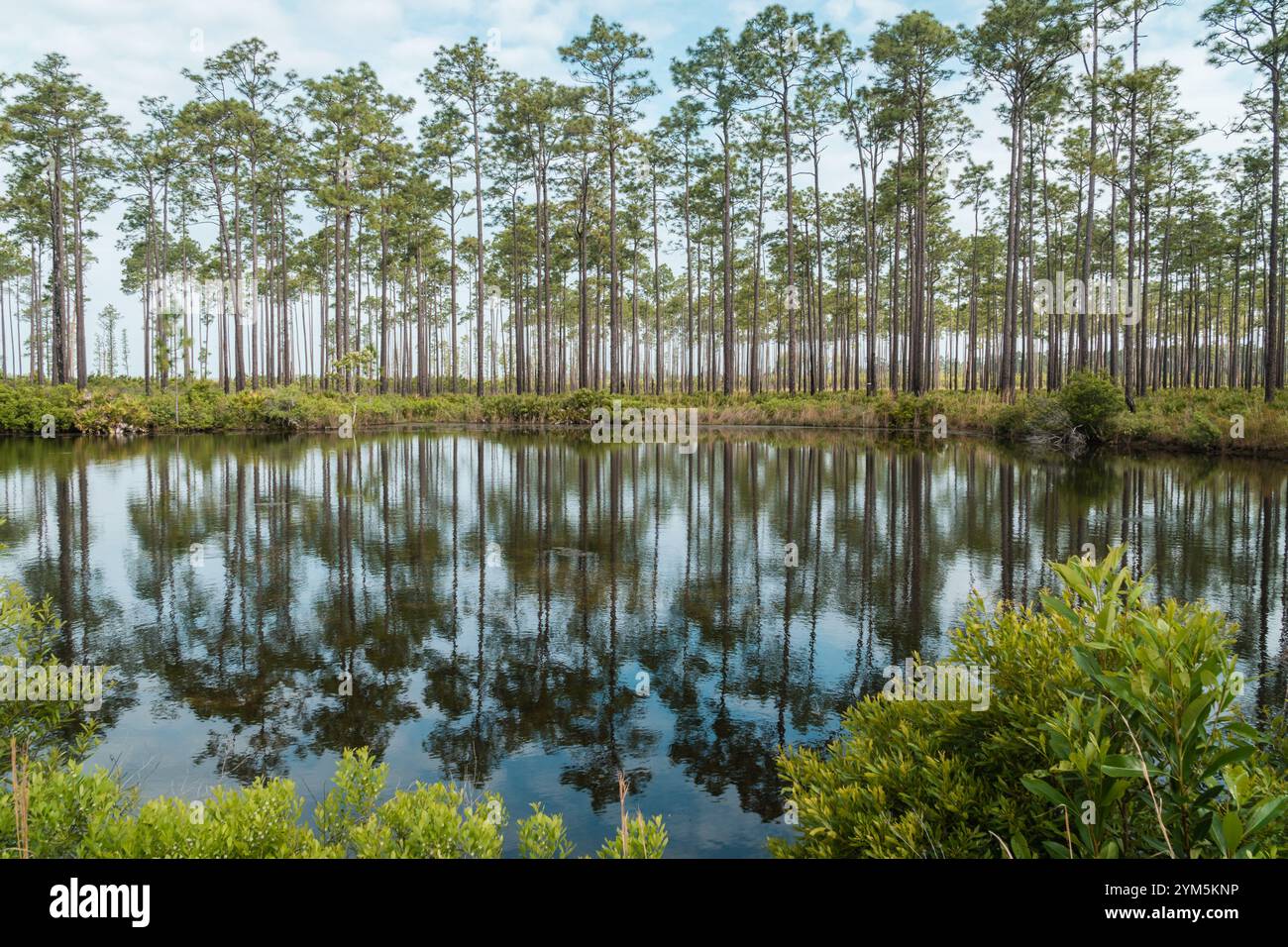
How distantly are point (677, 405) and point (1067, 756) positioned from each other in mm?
37542

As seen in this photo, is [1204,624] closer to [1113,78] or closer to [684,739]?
[684,739]

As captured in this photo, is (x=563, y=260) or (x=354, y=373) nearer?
(x=354, y=373)

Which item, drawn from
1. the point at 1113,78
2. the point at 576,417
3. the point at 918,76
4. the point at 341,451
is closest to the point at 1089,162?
the point at 1113,78

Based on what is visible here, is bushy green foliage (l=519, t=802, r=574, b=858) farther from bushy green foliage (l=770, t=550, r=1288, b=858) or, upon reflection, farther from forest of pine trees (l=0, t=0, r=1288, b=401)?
forest of pine trees (l=0, t=0, r=1288, b=401)

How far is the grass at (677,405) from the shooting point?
83.6 feet

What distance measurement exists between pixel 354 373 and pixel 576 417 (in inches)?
427

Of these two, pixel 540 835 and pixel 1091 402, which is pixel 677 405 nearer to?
pixel 1091 402

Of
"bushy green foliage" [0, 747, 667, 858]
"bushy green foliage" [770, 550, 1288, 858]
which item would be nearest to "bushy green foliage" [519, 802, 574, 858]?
"bushy green foliage" [0, 747, 667, 858]

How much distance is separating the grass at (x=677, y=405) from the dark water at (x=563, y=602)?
720 centimetres

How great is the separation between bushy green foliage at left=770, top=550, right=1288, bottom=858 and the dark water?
4.59ft

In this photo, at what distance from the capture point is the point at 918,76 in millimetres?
35000

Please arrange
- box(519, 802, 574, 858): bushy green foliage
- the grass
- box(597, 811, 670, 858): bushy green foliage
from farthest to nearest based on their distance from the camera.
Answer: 1. the grass
2. box(519, 802, 574, 858): bushy green foliage
3. box(597, 811, 670, 858): bushy green foliage

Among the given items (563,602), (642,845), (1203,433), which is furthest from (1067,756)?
(1203,433)

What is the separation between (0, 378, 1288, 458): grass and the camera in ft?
83.6
